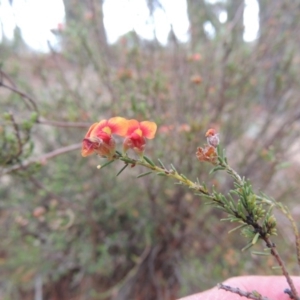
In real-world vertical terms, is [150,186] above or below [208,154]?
above

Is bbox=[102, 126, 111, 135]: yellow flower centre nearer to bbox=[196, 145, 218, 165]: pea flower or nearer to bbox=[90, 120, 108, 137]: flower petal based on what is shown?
bbox=[90, 120, 108, 137]: flower petal

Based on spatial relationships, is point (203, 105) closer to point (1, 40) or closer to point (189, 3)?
point (189, 3)

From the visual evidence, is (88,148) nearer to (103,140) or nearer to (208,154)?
(103,140)

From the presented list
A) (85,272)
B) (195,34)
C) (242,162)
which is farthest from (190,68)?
(85,272)

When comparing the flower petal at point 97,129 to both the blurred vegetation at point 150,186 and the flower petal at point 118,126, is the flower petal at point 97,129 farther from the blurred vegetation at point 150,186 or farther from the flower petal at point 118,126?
the blurred vegetation at point 150,186

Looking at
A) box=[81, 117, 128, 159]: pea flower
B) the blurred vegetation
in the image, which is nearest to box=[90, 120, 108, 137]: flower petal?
box=[81, 117, 128, 159]: pea flower

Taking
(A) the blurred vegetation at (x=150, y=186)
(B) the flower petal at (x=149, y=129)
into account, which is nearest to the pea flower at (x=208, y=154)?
(B) the flower petal at (x=149, y=129)

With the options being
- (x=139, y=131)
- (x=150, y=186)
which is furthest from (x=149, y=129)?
(x=150, y=186)
